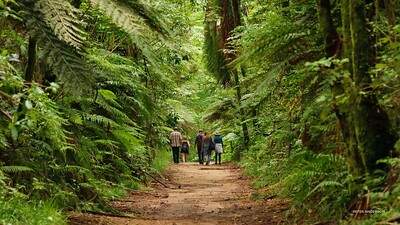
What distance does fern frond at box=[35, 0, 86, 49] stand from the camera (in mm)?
4344

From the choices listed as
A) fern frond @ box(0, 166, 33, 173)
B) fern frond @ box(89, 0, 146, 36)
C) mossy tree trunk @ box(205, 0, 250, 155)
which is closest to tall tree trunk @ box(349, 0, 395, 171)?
fern frond @ box(89, 0, 146, 36)

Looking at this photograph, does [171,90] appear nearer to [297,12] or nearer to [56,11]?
[297,12]

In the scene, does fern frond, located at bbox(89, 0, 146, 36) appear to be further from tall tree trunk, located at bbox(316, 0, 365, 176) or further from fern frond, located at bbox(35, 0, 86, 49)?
tall tree trunk, located at bbox(316, 0, 365, 176)

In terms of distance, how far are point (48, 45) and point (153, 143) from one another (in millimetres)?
11314

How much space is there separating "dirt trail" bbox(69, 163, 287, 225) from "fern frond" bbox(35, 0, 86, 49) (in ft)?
6.84

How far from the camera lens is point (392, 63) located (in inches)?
146

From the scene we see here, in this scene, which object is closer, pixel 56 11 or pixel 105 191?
pixel 56 11

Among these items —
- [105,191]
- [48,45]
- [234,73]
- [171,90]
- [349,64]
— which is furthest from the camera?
[234,73]

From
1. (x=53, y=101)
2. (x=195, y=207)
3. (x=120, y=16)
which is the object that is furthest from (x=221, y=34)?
(x=120, y=16)

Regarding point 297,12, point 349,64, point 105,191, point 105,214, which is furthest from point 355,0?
point 105,191

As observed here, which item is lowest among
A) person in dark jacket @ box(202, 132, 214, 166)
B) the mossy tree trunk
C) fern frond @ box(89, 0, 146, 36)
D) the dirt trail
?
the dirt trail

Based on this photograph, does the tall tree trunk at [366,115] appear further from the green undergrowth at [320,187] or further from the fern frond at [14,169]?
the fern frond at [14,169]

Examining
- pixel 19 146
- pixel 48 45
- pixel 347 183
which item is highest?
pixel 48 45

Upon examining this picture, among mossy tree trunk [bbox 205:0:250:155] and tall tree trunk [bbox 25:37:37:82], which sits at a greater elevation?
mossy tree trunk [bbox 205:0:250:155]
